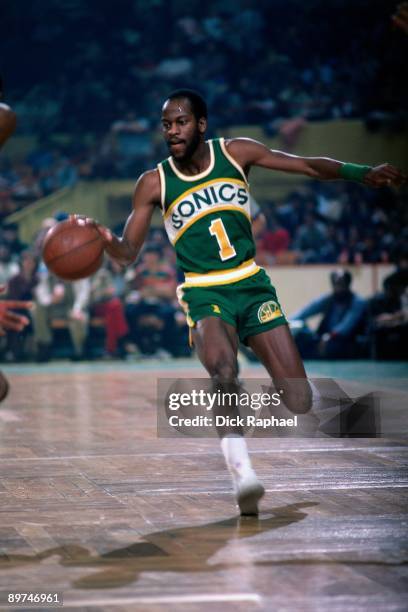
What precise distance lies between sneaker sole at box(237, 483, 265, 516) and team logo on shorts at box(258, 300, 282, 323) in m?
0.92

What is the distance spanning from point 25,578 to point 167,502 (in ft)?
5.13

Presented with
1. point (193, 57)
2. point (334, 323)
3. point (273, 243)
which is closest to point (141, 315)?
point (273, 243)

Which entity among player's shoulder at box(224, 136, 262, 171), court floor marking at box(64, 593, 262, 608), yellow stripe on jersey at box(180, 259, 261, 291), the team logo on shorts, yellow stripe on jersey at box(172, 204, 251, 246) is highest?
player's shoulder at box(224, 136, 262, 171)

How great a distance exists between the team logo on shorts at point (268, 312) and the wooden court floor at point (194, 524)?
892 millimetres

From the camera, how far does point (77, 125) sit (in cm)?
1914

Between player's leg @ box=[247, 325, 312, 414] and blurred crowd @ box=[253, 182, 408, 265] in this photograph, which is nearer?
player's leg @ box=[247, 325, 312, 414]

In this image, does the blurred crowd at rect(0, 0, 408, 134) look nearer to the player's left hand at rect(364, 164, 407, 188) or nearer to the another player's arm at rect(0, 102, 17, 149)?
the player's left hand at rect(364, 164, 407, 188)

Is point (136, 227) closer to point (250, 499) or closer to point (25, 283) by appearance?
point (250, 499)

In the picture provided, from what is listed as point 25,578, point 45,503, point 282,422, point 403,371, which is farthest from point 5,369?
point 25,578

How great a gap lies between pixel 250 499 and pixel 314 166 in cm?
169

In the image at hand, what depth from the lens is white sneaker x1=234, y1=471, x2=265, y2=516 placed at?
4.50m

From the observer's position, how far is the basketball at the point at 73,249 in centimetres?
500

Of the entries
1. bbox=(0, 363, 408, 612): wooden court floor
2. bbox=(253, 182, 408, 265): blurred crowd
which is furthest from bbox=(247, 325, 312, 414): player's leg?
bbox=(253, 182, 408, 265): blurred crowd

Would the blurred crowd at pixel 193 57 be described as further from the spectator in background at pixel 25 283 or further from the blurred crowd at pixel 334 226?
the spectator in background at pixel 25 283
